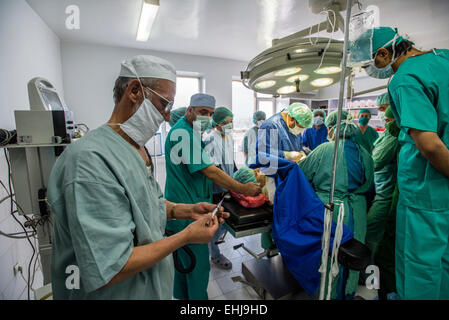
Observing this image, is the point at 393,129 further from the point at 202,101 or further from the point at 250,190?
the point at 202,101

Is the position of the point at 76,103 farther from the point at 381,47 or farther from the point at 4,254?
the point at 381,47

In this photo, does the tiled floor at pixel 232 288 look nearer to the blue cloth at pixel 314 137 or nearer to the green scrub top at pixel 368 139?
the green scrub top at pixel 368 139

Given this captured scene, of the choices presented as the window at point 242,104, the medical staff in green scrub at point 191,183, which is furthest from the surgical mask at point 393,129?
the window at point 242,104

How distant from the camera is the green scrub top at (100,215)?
52 cm

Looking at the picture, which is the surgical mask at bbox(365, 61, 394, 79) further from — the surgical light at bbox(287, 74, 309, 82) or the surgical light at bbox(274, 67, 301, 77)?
the surgical light at bbox(274, 67, 301, 77)

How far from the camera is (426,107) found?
0.97 meters

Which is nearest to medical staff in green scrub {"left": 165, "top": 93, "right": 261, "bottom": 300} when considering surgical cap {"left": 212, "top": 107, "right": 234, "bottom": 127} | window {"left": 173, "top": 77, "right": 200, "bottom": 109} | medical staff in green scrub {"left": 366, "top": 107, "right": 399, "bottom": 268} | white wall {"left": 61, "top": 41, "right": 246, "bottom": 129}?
surgical cap {"left": 212, "top": 107, "right": 234, "bottom": 127}

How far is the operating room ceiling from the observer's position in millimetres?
2678

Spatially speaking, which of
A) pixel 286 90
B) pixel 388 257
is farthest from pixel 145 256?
pixel 388 257

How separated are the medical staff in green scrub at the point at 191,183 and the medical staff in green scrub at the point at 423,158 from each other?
854 millimetres

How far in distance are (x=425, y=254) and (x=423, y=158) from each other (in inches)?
18.8

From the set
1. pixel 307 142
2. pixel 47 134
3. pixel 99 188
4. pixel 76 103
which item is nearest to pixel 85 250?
pixel 99 188

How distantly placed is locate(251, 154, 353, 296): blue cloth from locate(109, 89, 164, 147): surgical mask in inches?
32.9

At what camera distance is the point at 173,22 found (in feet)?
10.5
